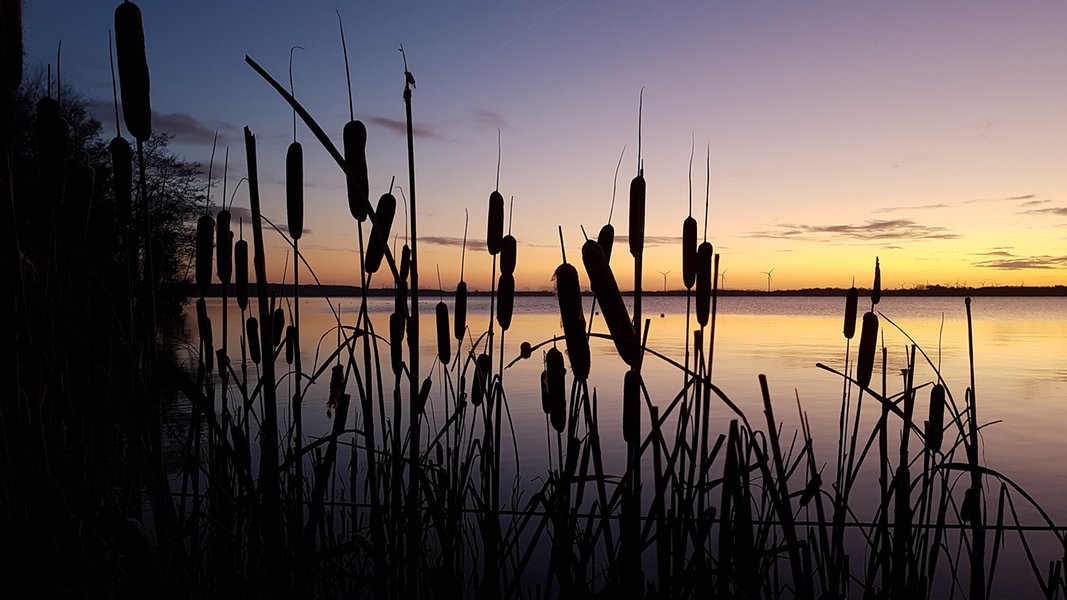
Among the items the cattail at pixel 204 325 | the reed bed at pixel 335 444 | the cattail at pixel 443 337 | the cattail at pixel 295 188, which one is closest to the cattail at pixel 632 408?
the reed bed at pixel 335 444

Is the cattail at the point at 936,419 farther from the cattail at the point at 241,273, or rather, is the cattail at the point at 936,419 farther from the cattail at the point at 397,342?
the cattail at the point at 241,273

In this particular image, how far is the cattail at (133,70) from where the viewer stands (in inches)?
41.8

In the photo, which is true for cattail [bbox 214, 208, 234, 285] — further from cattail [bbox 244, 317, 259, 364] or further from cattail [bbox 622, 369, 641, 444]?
cattail [bbox 622, 369, 641, 444]

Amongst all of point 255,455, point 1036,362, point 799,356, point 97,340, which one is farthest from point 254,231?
point 1036,362

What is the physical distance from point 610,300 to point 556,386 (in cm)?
66

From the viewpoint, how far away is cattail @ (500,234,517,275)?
7.34ft

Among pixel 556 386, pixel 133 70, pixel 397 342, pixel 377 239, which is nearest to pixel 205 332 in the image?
pixel 397 342

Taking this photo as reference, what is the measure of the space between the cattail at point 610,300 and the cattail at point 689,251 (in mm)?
532

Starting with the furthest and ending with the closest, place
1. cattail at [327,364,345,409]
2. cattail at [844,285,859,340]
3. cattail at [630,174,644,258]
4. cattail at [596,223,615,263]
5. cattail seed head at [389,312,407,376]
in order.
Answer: cattail at [327,364,345,409] < cattail at [844,285,859,340] < cattail at [596,223,615,263] < cattail seed head at [389,312,407,376] < cattail at [630,174,644,258]

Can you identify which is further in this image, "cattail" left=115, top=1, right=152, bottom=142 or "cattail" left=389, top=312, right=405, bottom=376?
"cattail" left=389, top=312, right=405, bottom=376

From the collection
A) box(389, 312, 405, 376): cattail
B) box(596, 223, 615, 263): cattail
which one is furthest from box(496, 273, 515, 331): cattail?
box(389, 312, 405, 376): cattail

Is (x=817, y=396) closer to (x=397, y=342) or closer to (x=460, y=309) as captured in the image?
(x=460, y=309)

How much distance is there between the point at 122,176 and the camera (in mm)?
1544

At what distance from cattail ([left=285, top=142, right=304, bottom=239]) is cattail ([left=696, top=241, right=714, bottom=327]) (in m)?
0.94
